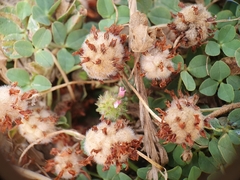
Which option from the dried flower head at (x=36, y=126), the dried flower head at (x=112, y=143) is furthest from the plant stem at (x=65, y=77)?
the dried flower head at (x=112, y=143)

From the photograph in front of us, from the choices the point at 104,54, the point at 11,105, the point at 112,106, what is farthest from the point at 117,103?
the point at 11,105

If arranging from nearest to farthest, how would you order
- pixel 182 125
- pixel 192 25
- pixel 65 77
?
1. pixel 182 125
2. pixel 192 25
3. pixel 65 77

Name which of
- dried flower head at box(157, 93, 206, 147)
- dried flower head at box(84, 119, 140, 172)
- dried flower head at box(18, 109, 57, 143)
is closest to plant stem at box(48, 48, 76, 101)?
dried flower head at box(18, 109, 57, 143)

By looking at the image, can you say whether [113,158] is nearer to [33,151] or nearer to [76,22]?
[33,151]

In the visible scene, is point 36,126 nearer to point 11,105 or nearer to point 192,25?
point 11,105

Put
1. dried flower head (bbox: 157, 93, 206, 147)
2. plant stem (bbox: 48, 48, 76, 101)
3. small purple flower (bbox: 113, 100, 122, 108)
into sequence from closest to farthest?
1. dried flower head (bbox: 157, 93, 206, 147)
2. small purple flower (bbox: 113, 100, 122, 108)
3. plant stem (bbox: 48, 48, 76, 101)

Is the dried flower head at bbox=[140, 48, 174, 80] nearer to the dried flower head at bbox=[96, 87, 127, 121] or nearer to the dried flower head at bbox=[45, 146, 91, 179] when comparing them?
the dried flower head at bbox=[96, 87, 127, 121]

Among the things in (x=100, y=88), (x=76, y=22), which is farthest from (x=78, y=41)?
(x=100, y=88)
